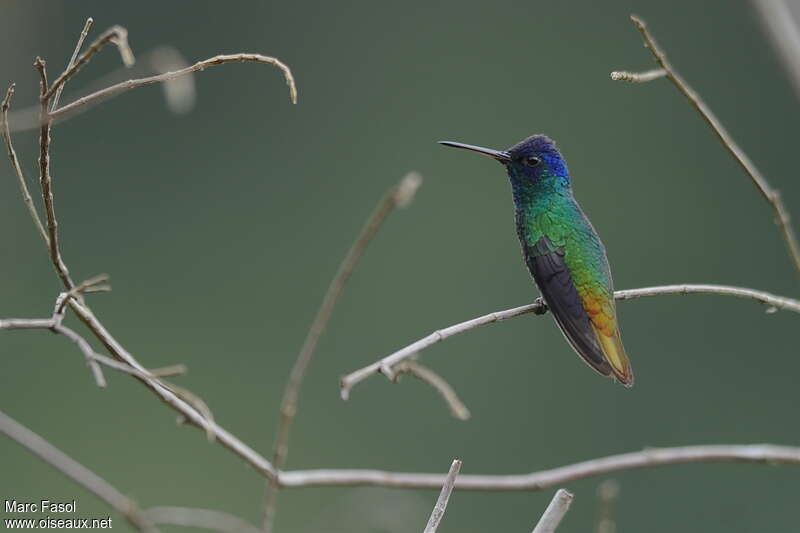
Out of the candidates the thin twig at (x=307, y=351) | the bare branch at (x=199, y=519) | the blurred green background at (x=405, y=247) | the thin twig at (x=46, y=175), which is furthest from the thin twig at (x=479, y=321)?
the blurred green background at (x=405, y=247)

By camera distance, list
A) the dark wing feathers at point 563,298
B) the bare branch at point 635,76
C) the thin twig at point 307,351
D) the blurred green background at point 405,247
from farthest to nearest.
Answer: the blurred green background at point 405,247 → the dark wing feathers at point 563,298 → the bare branch at point 635,76 → the thin twig at point 307,351

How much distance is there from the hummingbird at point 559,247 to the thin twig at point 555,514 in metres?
1.59

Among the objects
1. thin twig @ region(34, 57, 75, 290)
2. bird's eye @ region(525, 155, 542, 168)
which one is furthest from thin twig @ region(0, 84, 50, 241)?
bird's eye @ region(525, 155, 542, 168)

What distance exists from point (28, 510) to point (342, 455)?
761cm

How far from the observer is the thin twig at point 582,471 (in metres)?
1.01

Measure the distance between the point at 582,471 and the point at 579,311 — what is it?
1879 mm

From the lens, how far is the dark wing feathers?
2.70 meters

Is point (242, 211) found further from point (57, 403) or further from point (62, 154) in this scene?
point (57, 403)

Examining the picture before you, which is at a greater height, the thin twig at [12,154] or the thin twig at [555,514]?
the thin twig at [12,154]

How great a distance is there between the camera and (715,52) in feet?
39.4

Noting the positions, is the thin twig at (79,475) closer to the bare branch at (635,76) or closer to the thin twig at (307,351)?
the thin twig at (307,351)

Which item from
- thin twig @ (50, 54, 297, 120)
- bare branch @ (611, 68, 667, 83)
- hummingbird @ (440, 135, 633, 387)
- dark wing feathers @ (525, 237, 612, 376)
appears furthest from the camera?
hummingbird @ (440, 135, 633, 387)

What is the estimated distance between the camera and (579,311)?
295cm

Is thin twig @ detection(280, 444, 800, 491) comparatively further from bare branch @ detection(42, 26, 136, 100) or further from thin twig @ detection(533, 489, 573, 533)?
bare branch @ detection(42, 26, 136, 100)
